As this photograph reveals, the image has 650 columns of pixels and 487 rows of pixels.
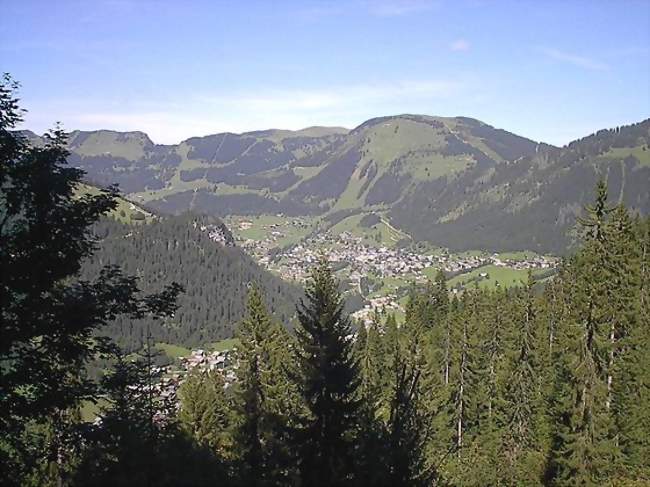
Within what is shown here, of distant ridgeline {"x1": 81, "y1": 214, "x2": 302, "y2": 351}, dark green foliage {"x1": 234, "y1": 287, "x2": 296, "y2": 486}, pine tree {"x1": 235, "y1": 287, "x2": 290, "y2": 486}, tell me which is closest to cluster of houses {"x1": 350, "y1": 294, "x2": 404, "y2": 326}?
distant ridgeline {"x1": 81, "y1": 214, "x2": 302, "y2": 351}

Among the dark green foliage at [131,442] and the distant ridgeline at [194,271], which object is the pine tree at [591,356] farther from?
the distant ridgeline at [194,271]

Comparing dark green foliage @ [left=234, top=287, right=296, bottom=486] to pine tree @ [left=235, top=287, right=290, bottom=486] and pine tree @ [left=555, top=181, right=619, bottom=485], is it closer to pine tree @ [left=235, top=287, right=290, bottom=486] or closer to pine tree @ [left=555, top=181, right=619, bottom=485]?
pine tree @ [left=235, top=287, right=290, bottom=486]

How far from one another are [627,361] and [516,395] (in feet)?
28.6

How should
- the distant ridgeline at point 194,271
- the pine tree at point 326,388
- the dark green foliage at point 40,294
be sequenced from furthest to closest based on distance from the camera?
1. the distant ridgeline at point 194,271
2. the pine tree at point 326,388
3. the dark green foliage at point 40,294

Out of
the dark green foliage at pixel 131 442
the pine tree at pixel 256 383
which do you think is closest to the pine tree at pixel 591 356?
the pine tree at pixel 256 383

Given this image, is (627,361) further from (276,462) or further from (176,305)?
(176,305)

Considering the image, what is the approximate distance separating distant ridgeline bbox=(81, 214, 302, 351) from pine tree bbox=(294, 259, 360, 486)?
124070 millimetres

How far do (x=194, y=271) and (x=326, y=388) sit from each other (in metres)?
161

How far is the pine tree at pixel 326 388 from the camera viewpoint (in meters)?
15.5

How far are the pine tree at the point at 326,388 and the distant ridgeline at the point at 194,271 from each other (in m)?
124

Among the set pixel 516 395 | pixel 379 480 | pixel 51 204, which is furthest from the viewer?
pixel 516 395

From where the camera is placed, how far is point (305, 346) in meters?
17.8

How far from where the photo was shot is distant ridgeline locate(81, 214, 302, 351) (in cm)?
14762

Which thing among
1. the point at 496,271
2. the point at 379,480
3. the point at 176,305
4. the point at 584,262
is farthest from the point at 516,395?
the point at 496,271
